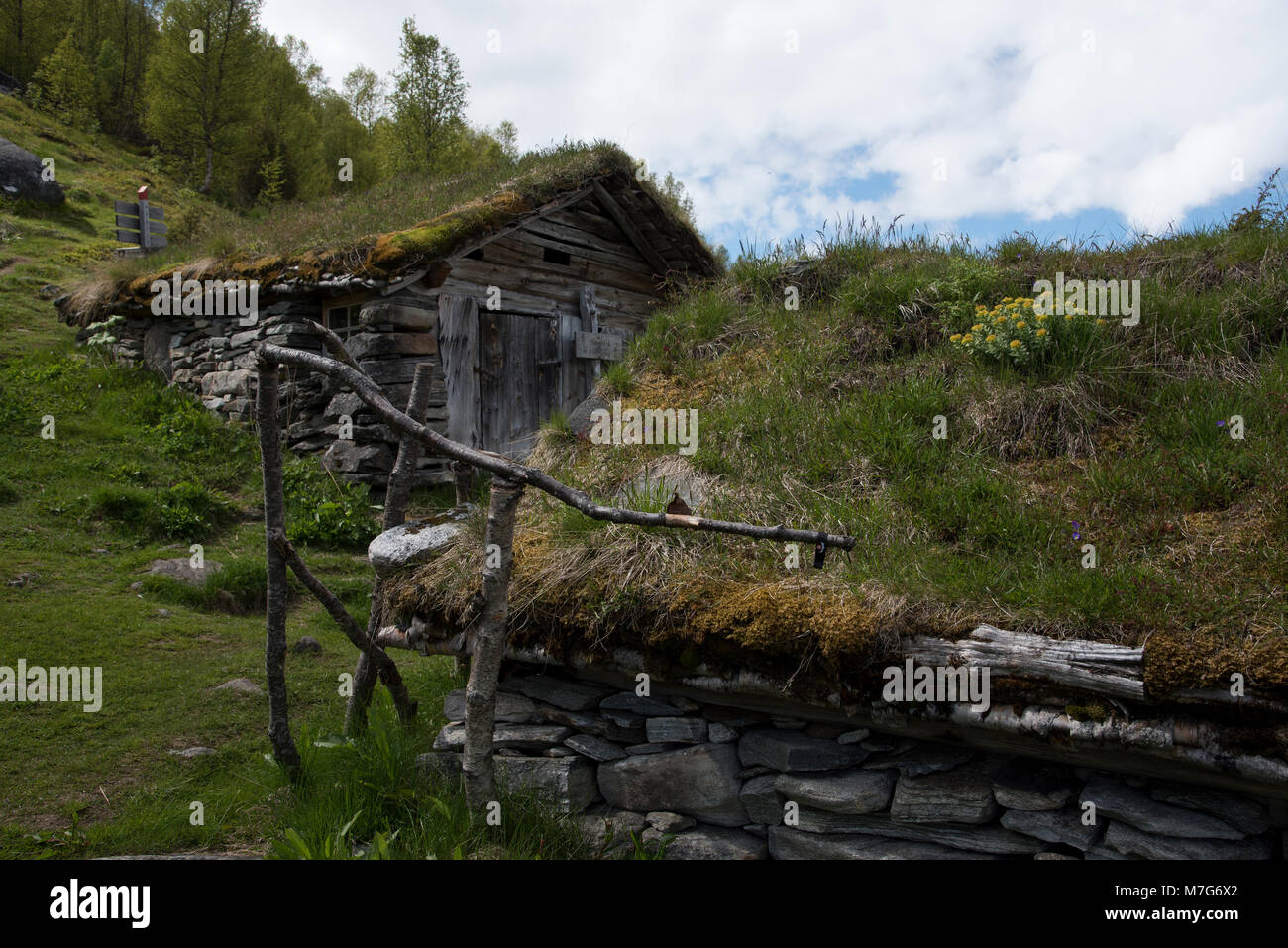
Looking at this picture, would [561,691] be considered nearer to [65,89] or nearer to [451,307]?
[451,307]

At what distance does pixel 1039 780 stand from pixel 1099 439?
2147mm

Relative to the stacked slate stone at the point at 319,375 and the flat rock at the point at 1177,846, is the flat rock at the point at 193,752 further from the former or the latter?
the stacked slate stone at the point at 319,375

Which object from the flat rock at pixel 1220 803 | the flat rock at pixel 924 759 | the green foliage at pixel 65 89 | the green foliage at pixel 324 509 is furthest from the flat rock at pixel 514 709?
the green foliage at pixel 65 89

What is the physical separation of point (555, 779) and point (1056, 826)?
79.8 inches

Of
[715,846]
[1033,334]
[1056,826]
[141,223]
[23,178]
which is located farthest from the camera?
[23,178]

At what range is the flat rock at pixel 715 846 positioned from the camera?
3426mm

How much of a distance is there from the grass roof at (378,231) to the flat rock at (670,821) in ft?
26.0

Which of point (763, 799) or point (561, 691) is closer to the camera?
point (763, 799)

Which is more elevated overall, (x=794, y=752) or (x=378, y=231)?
(x=378, y=231)

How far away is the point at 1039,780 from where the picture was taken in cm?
298

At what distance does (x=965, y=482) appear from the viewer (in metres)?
4.08

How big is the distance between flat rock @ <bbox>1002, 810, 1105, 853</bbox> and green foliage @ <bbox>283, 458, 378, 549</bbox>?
7.59 m

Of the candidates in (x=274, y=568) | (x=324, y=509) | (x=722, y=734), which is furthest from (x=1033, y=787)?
(x=324, y=509)

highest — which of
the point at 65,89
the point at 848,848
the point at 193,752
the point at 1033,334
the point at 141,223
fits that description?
the point at 65,89
